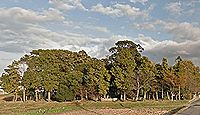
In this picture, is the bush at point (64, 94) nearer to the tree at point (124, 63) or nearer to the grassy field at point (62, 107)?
the tree at point (124, 63)

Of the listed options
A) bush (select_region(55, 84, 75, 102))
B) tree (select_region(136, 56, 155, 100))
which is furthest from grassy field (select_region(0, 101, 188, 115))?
tree (select_region(136, 56, 155, 100))

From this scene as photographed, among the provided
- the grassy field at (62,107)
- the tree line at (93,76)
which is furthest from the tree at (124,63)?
the grassy field at (62,107)

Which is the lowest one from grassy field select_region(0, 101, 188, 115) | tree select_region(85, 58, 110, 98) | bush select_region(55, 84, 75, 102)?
grassy field select_region(0, 101, 188, 115)

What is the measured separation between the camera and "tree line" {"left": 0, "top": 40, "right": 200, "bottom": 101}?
75.6m

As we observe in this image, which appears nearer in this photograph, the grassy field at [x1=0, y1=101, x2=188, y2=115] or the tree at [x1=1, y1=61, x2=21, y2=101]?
the grassy field at [x1=0, y1=101, x2=188, y2=115]

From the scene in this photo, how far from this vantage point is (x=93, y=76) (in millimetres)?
75500

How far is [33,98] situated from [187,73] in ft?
119

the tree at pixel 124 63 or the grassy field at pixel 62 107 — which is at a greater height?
the tree at pixel 124 63

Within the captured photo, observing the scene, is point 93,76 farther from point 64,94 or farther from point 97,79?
point 64,94

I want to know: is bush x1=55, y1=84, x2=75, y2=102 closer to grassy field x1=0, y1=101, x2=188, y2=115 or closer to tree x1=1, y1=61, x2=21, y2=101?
tree x1=1, y1=61, x2=21, y2=101

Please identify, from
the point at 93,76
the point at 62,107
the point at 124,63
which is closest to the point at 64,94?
the point at 93,76

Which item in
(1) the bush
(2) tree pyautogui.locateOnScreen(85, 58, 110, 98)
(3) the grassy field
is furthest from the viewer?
(1) the bush

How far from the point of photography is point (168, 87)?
285 ft

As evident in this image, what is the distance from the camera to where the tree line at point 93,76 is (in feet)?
248
